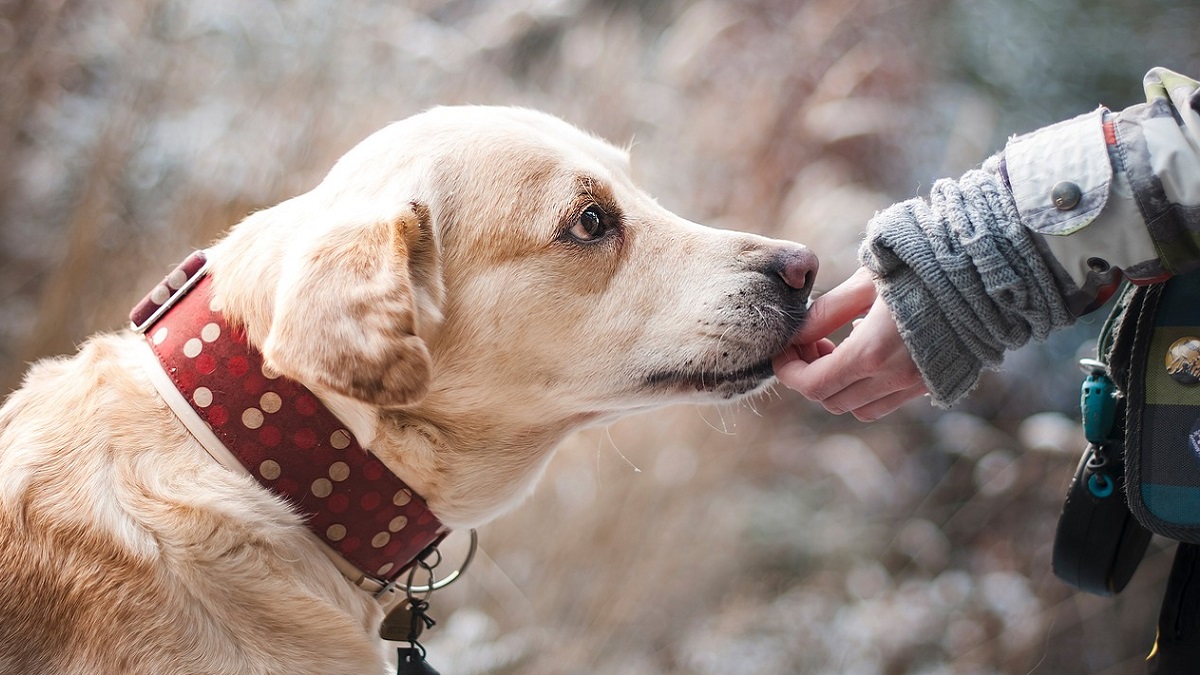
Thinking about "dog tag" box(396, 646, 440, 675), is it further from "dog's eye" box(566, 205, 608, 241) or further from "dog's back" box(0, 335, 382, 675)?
"dog's eye" box(566, 205, 608, 241)

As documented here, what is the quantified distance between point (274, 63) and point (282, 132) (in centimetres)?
33

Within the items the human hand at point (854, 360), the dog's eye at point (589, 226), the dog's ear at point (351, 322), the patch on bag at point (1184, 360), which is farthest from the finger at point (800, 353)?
the dog's ear at point (351, 322)

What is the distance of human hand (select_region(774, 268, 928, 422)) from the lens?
5.35ft

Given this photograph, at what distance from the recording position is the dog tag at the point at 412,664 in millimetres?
1890

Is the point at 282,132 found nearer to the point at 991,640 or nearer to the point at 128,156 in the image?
the point at 128,156

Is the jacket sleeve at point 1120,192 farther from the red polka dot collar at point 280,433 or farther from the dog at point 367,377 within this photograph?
the red polka dot collar at point 280,433

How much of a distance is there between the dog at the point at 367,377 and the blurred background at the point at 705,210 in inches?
57.1

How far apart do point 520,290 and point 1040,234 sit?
94cm

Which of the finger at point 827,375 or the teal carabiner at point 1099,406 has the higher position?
the finger at point 827,375

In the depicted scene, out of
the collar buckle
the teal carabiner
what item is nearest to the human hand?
the teal carabiner

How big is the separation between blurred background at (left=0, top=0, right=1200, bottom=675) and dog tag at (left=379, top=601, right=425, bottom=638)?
Answer: 1343mm

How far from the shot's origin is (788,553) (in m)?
3.51

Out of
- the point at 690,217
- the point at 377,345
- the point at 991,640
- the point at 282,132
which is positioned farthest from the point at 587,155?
the point at 991,640

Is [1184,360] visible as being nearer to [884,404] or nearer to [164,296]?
[884,404]
